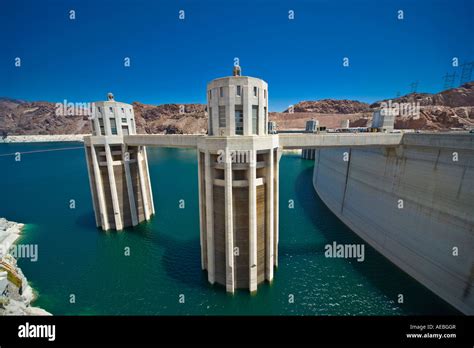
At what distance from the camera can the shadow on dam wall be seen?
51.0ft

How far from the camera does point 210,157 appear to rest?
1612 centimetres

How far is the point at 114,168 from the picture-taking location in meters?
26.4

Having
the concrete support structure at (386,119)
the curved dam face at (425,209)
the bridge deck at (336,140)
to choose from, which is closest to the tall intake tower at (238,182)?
the bridge deck at (336,140)

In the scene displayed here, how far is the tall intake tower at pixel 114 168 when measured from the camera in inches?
994

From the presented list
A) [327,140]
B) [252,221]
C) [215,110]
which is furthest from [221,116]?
[327,140]

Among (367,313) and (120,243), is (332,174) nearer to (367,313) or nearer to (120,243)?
(367,313)

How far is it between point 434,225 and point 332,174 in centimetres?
1894

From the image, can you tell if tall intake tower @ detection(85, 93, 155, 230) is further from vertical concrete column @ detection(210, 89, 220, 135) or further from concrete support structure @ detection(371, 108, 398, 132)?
concrete support structure @ detection(371, 108, 398, 132)

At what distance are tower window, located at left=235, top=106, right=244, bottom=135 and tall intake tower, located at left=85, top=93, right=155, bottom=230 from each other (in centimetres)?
1735

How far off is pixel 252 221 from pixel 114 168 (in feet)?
65.1

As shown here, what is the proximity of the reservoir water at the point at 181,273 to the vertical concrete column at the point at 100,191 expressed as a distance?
57.7 inches

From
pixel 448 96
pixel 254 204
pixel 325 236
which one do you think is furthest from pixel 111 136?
pixel 448 96

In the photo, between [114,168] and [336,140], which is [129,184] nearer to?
[114,168]

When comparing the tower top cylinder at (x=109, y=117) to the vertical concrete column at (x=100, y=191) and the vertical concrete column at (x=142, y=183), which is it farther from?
the vertical concrete column at (x=142, y=183)
